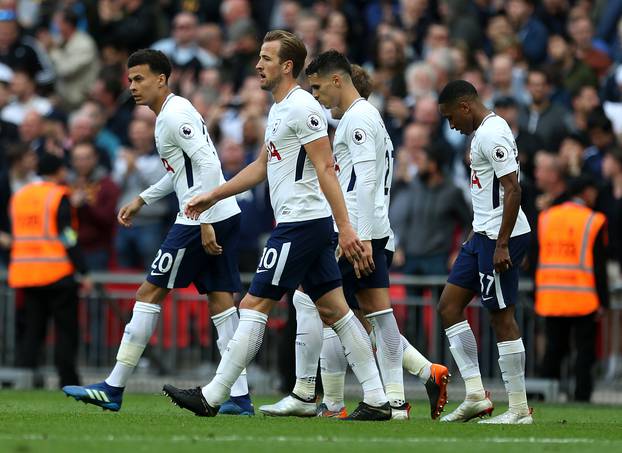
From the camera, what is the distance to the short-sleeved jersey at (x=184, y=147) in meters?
11.7

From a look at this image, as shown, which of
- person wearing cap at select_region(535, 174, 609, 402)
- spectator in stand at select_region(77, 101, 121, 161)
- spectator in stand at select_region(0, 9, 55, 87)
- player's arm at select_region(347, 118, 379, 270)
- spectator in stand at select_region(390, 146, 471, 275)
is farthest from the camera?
spectator in stand at select_region(0, 9, 55, 87)

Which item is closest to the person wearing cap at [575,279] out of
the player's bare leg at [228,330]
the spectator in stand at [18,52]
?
the player's bare leg at [228,330]

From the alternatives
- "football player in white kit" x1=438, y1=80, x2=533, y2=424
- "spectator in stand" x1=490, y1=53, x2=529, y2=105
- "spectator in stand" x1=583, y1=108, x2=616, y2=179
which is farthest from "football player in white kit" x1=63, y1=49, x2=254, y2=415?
"spectator in stand" x1=490, y1=53, x2=529, y2=105

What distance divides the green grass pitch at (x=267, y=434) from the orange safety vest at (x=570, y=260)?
3797mm

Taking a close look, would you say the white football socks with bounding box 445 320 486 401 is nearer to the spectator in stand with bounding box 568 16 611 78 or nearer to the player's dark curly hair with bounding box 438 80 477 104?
the player's dark curly hair with bounding box 438 80 477 104

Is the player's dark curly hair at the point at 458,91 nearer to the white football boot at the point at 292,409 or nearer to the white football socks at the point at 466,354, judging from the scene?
the white football socks at the point at 466,354

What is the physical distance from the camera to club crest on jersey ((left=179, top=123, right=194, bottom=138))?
1163 cm

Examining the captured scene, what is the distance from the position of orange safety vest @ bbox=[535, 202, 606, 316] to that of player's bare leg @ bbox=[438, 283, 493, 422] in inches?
177

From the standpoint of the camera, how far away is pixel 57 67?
2325cm

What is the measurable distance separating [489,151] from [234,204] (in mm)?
2053

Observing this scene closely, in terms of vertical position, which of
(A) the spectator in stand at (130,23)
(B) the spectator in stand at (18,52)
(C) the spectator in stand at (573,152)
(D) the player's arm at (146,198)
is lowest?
(D) the player's arm at (146,198)

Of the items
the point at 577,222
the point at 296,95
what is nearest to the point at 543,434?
the point at 296,95

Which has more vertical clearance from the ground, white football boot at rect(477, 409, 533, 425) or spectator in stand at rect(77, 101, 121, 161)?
spectator in stand at rect(77, 101, 121, 161)

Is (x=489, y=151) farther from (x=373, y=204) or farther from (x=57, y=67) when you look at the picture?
(x=57, y=67)
